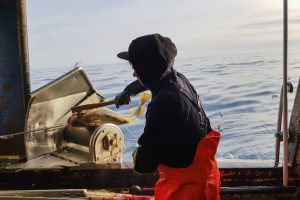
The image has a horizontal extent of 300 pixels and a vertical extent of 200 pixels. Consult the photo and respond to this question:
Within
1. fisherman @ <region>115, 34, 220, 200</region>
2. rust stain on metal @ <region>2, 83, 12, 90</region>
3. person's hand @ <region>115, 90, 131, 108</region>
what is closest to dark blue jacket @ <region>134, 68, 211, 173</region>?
fisherman @ <region>115, 34, 220, 200</region>

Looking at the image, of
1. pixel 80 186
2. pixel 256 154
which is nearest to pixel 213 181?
pixel 80 186

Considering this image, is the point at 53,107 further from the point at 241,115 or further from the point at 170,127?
the point at 241,115

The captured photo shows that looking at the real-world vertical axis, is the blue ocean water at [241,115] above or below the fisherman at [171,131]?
below

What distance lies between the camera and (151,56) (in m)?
2.43

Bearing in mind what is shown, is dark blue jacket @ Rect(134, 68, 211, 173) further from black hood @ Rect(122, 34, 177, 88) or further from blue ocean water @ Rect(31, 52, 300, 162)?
blue ocean water @ Rect(31, 52, 300, 162)

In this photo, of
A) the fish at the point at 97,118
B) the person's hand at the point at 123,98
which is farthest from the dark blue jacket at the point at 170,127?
the fish at the point at 97,118

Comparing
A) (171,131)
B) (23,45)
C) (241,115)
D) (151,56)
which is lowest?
(241,115)

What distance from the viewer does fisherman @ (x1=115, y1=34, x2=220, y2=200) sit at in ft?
8.04

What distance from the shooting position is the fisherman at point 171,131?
2.45 meters

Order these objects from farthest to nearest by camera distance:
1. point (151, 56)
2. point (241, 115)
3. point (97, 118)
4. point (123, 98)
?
1. point (241, 115)
2. point (97, 118)
3. point (123, 98)
4. point (151, 56)

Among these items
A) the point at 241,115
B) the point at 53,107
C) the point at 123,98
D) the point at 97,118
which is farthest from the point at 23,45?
the point at 241,115

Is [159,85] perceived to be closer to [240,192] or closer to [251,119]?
[240,192]

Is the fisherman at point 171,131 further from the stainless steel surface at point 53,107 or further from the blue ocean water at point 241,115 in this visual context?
the blue ocean water at point 241,115

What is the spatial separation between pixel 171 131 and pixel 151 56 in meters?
0.49
